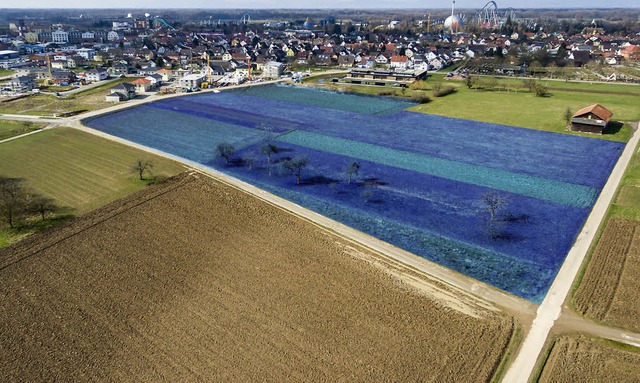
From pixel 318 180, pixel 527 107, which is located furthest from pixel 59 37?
pixel 527 107

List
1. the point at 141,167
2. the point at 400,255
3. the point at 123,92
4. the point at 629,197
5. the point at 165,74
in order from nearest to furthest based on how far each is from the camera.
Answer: the point at 400,255, the point at 629,197, the point at 141,167, the point at 123,92, the point at 165,74

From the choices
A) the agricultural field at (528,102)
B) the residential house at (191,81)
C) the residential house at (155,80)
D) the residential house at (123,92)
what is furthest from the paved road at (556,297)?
the residential house at (155,80)

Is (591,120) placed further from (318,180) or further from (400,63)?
(400,63)

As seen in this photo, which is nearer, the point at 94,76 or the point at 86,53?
the point at 94,76

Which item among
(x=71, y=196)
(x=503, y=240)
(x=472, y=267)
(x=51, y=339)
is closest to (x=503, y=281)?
(x=472, y=267)

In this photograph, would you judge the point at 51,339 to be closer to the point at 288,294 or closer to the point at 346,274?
the point at 288,294

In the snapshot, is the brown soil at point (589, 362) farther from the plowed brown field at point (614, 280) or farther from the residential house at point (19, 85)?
the residential house at point (19, 85)
